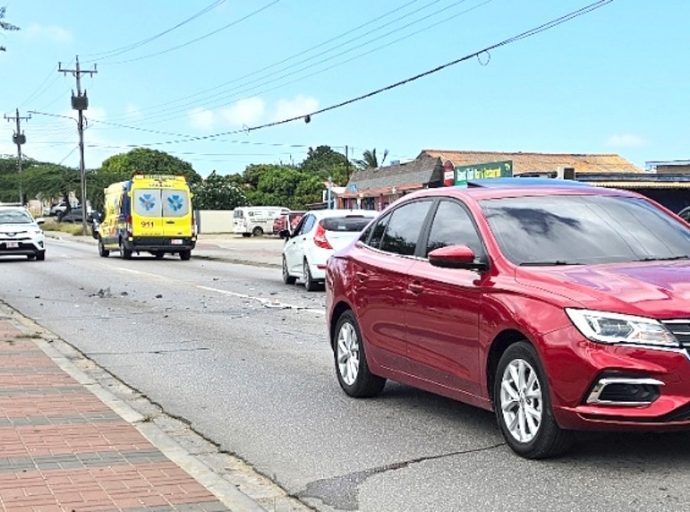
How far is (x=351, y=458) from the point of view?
620 centimetres

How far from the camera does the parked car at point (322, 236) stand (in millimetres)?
18172

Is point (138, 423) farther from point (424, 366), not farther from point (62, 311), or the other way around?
point (62, 311)

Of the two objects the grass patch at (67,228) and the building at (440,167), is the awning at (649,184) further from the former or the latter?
the grass patch at (67,228)

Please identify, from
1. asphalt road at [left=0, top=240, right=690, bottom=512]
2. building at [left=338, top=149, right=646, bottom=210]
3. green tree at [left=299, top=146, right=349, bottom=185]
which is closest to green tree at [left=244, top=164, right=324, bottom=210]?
green tree at [left=299, top=146, right=349, bottom=185]

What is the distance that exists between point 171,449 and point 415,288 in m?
2.01

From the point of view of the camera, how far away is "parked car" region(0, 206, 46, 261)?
96.1ft

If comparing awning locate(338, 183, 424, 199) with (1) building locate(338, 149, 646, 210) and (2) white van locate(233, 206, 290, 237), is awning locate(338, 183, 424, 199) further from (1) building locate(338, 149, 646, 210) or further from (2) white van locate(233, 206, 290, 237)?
(2) white van locate(233, 206, 290, 237)

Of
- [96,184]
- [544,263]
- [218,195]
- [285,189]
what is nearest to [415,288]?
[544,263]

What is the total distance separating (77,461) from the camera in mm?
5961

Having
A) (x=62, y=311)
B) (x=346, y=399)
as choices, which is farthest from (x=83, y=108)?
(x=346, y=399)

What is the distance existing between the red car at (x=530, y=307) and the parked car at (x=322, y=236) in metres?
9.95

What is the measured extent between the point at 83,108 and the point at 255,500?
61.1 m

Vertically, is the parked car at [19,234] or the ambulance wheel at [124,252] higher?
the parked car at [19,234]

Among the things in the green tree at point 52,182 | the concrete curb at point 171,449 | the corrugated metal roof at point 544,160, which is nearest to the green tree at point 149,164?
the green tree at point 52,182
